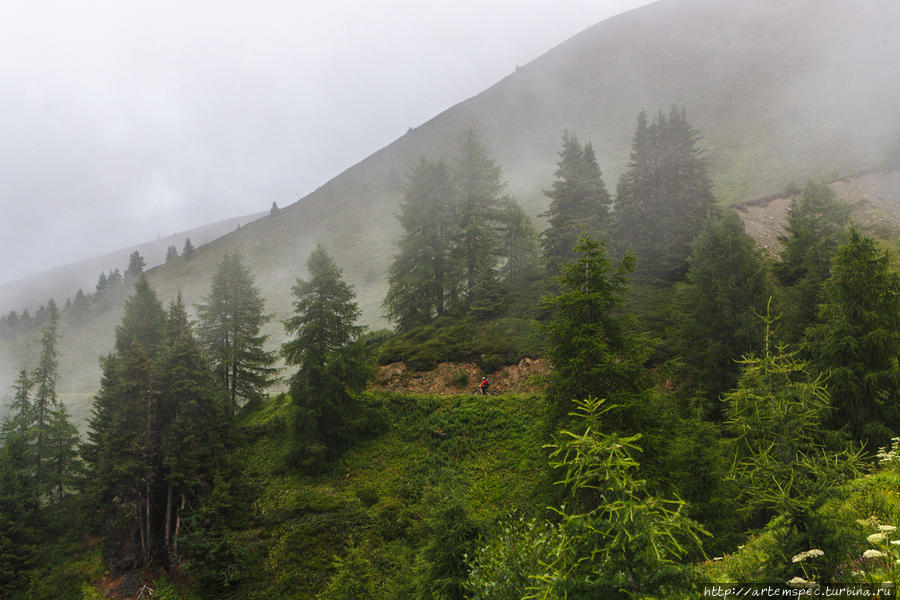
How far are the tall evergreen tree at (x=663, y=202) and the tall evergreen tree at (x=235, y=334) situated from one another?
105ft

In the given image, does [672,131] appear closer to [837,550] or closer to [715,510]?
[715,510]

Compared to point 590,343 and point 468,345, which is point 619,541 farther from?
point 468,345

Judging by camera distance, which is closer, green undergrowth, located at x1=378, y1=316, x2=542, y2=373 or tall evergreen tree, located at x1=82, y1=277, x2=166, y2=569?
tall evergreen tree, located at x1=82, y1=277, x2=166, y2=569

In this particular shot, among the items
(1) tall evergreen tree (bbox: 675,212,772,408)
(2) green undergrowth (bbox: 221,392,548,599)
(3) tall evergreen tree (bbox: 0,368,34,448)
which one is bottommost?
(2) green undergrowth (bbox: 221,392,548,599)

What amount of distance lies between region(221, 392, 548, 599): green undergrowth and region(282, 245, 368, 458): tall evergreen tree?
147cm

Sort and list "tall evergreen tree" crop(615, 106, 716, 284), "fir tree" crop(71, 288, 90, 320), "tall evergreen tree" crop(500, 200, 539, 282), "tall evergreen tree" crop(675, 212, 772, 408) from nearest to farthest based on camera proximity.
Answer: "tall evergreen tree" crop(675, 212, 772, 408) → "tall evergreen tree" crop(615, 106, 716, 284) → "tall evergreen tree" crop(500, 200, 539, 282) → "fir tree" crop(71, 288, 90, 320)

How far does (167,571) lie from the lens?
2000cm

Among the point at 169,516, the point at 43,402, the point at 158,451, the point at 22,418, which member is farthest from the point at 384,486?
the point at 22,418

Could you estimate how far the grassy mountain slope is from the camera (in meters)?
84.2

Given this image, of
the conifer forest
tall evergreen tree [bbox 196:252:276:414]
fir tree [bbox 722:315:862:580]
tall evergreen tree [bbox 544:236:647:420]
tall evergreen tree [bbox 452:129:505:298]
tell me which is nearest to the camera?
fir tree [bbox 722:315:862:580]

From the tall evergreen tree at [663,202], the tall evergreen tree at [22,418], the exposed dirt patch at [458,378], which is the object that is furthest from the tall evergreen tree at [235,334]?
the tall evergreen tree at [663,202]

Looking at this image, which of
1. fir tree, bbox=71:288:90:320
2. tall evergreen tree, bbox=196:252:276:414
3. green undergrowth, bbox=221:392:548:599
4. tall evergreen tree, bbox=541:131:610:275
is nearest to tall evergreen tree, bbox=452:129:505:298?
tall evergreen tree, bbox=541:131:610:275

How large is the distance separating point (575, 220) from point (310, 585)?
31564 mm

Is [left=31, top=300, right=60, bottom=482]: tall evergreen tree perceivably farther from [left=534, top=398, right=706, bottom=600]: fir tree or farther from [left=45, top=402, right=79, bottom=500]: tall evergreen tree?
[left=534, top=398, right=706, bottom=600]: fir tree
